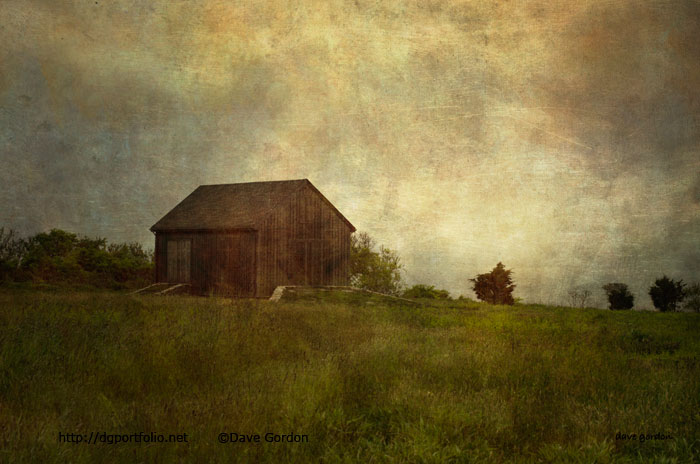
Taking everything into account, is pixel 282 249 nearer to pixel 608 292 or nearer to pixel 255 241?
pixel 255 241

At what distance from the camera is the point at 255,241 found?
2278 cm

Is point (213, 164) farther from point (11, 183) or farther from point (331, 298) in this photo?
point (331, 298)

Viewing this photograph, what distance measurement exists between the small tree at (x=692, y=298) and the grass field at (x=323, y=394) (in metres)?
17.4

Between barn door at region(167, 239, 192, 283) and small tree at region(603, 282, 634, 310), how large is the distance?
21.7 metres

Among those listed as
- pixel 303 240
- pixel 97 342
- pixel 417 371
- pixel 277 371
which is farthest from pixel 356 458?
pixel 303 240

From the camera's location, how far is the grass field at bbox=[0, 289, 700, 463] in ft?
12.9

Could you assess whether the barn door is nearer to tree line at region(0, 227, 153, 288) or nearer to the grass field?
tree line at region(0, 227, 153, 288)

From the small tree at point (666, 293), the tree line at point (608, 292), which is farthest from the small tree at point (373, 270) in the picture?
the small tree at point (666, 293)

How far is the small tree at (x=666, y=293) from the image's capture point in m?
25.4

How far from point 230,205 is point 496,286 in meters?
14.3

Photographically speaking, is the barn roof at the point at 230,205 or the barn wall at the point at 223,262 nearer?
the barn wall at the point at 223,262

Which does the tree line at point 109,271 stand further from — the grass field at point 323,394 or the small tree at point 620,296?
the grass field at point 323,394

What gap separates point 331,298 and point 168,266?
1012 cm

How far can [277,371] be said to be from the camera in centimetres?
569
